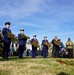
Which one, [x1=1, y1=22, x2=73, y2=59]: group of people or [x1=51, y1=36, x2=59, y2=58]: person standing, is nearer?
[x1=1, y1=22, x2=73, y2=59]: group of people

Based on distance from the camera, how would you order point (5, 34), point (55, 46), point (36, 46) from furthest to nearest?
point (55, 46), point (36, 46), point (5, 34)

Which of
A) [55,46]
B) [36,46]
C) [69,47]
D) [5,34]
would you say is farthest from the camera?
[69,47]

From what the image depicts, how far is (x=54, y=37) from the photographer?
22.5 meters

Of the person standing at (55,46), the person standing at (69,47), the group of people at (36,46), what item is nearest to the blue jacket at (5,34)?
the group of people at (36,46)

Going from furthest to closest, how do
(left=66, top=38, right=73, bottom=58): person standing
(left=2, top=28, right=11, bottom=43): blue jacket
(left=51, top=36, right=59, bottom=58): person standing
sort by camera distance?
(left=66, top=38, right=73, bottom=58): person standing
(left=51, top=36, right=59, bottom=58): person standing
(left=2, top=28, right=11, bottom=43): blue jacket

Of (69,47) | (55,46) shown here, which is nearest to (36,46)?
(55,46)

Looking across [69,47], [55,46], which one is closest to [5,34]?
[55,46]

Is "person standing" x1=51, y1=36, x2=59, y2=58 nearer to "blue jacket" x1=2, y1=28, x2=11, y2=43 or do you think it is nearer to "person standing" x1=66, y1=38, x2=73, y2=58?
"person standing" x1=66, y1=38, x2=73, y2=58

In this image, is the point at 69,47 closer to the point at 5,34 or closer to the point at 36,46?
the point at 36,46

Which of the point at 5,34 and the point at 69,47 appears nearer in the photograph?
the point at 5,34

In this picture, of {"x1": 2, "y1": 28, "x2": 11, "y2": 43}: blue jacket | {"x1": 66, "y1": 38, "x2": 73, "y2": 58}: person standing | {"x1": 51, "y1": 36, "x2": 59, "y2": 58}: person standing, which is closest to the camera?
{"x1": 2, "y1": 28, "x2": 11, "y2": 43}: blue jacket

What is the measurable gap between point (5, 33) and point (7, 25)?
1.76 feet

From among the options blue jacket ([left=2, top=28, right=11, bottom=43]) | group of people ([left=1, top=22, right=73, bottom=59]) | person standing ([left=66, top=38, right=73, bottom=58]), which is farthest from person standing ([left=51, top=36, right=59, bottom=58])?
blue jacket ([left=2, top=28, right=11, bottom=43])

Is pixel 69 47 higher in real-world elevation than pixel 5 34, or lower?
lower
